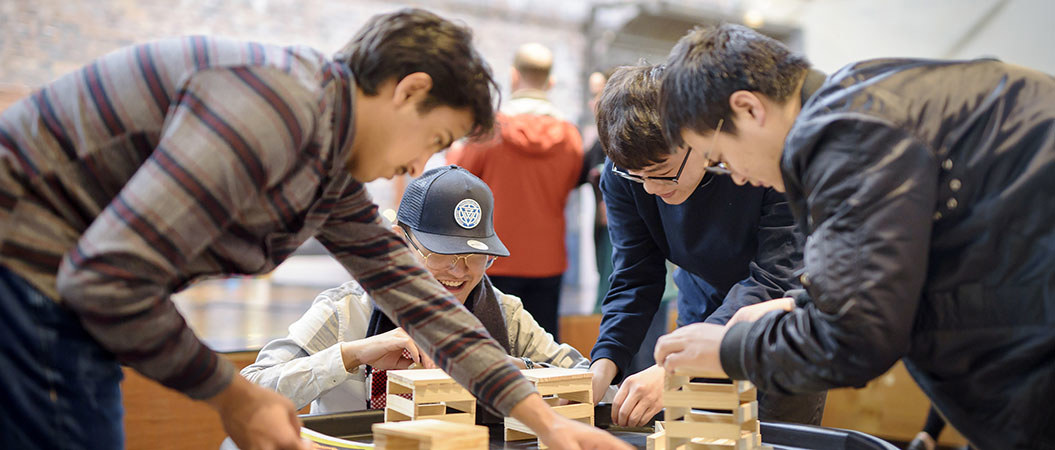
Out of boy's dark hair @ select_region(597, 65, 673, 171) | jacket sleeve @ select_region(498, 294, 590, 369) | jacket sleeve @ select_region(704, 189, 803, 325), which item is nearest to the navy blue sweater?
jacket sleeve @ select_region(704, 189, 803, 325)

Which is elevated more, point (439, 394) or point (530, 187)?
point (439, 394)

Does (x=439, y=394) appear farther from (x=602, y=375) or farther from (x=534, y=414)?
(x=602, y=375)

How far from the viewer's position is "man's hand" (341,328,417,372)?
1.61 meters

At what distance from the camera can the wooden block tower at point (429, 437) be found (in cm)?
109

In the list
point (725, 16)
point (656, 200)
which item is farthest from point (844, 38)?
point (656, 200)

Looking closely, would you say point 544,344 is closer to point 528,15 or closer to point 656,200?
point 656,200

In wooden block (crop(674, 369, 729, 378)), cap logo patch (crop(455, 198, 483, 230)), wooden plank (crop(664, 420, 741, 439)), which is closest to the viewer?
wooden block (crop(674, 369, 729, 378))

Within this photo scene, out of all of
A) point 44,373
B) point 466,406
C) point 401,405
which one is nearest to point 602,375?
point 466,406

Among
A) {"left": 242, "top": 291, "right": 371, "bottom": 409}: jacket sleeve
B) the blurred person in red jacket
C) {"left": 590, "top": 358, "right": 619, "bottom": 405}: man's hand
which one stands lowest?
the blurred person in red jacket

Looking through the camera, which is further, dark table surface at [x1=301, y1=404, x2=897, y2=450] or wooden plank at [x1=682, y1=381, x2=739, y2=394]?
dark table surface at [x1=301, y1=404, x2=897, y2=450]

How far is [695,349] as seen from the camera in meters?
1.15

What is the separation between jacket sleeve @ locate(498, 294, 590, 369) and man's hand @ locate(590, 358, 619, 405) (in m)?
0.16

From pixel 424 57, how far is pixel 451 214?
2.81 ft

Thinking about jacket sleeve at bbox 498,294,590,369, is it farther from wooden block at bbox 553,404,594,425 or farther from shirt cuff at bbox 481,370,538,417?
shirt cuff at bbox 481,370,538,417
